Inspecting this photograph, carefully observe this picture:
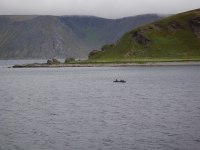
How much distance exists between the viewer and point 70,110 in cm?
6272

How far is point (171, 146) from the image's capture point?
129 ft

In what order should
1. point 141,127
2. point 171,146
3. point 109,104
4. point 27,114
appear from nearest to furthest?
point 171,146, point 141,127, point 27,114, point 109,104

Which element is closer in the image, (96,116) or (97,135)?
(97,135)

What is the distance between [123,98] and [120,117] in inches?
931

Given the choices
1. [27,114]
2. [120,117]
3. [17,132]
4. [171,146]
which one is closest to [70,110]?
[27,114]

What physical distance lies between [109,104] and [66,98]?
14.7 metres

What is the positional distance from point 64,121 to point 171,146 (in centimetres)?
1872

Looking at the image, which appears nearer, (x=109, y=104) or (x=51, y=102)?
(x=109, y=104)

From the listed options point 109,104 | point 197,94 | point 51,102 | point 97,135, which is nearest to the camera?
point 97,135

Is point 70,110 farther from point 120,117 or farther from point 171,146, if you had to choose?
point 171,146

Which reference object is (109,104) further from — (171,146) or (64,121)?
(171,146)

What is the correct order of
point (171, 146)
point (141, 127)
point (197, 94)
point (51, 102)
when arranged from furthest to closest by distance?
point (197, 94) → point (51, 102) → point (141, 127) → point (171, 146)

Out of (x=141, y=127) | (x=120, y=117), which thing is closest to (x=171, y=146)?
(x=141, y=127)

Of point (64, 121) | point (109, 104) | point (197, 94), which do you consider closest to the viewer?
point (64, 121)
